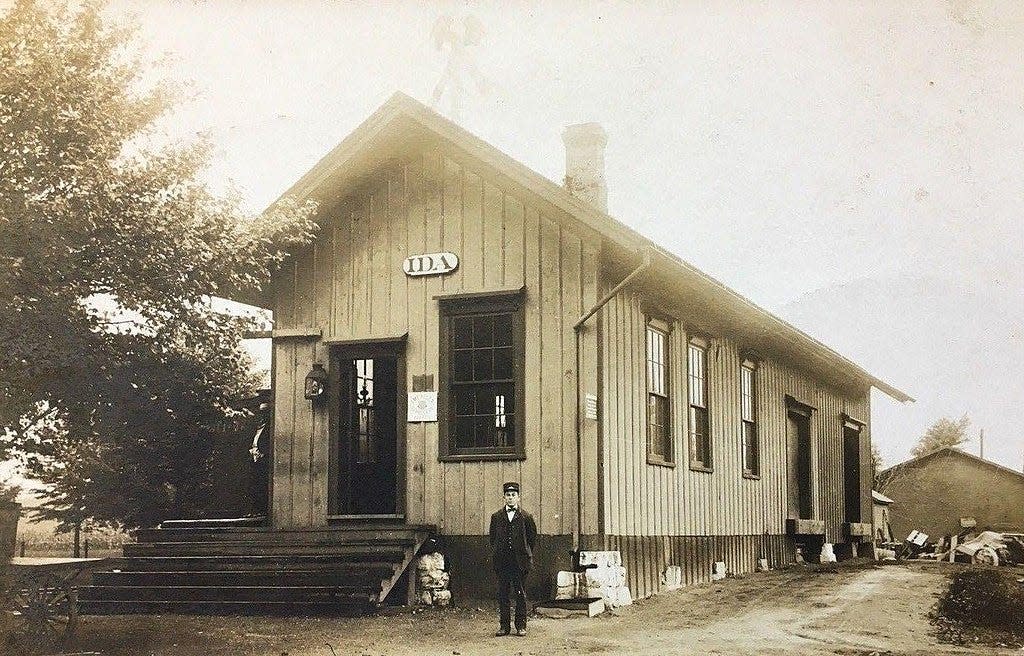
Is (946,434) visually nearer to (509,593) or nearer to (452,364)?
(452,364)

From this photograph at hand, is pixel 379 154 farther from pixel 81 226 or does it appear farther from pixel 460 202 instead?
pixel 81 226

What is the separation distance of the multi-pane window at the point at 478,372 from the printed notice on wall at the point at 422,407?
0.47ft

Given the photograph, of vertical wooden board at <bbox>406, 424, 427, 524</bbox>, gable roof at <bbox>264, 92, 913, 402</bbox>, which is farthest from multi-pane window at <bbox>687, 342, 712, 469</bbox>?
vertical wooden board at <bbox>406, 424, 427, 524</bbox>

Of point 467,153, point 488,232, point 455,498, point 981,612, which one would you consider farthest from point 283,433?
point 981,612

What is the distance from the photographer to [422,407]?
13172 millimetres

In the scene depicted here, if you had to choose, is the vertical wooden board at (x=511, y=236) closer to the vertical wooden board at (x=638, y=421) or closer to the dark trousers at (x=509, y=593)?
the vertical wooden board at (x=638, y=421)

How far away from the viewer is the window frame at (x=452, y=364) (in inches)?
500

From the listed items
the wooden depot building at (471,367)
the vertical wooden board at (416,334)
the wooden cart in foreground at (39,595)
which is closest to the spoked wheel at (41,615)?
the wooden cart in foreground at (39,595)

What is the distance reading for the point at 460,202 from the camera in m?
13.3

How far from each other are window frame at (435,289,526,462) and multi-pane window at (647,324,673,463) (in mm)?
2073

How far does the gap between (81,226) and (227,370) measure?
5.02 meters

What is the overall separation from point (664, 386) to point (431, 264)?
142 inches

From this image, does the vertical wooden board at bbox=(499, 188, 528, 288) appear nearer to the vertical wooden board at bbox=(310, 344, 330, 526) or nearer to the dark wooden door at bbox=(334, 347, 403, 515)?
the dark wooden door at bbox=(334, 347, 403, 515)

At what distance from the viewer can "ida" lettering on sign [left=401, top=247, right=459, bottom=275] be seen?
13242 mm
